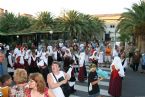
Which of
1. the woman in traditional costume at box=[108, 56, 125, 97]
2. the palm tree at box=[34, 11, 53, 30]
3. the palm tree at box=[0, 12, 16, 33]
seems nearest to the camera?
the woman in traditional costume at box=[108, 56, 125, 97]

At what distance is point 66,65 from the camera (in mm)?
12461

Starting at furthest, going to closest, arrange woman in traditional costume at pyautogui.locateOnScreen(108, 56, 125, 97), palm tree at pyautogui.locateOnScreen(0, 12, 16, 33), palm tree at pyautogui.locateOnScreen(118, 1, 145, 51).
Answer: palm tree at pyautogui.locateOnScreen(0, 12, 16, 33) < palm tree at pyautogui.locateOnScreen(118, 1, 145, 51) < woman in traditional costume at pyautogui.locateOnScreen(108, 56, 125, 97)

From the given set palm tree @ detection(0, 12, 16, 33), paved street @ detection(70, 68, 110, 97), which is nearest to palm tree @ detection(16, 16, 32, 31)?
palm tree @ detection(0, 12, 16, 33)

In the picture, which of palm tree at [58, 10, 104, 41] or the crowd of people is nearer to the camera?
the crowd of people

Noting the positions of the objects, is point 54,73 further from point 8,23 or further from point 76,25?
point 8,23

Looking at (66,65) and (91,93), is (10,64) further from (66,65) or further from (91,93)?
(91,93)

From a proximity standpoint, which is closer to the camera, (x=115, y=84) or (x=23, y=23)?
(x=115, y=84)

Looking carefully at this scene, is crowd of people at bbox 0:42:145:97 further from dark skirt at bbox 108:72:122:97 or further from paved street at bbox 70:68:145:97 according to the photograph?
paved street at bbox 70:68:145:97

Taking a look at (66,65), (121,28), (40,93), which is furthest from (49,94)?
(121,28)

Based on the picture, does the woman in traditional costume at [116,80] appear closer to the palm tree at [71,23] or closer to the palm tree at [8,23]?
the palm tree at [71,23]

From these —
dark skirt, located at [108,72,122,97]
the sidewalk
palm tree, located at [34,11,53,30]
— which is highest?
palm tree, located at [34,11,53,30]

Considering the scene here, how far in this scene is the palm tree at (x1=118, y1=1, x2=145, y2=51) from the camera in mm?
41250

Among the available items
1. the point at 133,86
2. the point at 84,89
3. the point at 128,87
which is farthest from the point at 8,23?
the point at 84,89

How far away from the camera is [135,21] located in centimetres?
4153
